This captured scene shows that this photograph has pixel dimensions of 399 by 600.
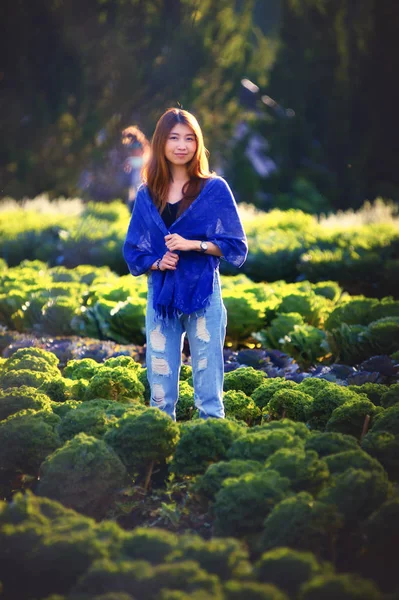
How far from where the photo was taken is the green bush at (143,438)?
3.54 metres

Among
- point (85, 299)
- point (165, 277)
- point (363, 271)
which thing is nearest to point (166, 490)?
point (165, 277)

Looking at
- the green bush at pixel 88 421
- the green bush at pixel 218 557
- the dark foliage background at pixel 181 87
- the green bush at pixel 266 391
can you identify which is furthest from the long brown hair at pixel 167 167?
the dark foliage background at pixel 181 87

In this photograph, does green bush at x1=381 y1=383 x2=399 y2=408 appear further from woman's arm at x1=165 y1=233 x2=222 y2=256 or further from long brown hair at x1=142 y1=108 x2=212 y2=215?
long brown hair at x1=142 y1=108 x2=212 y2=215

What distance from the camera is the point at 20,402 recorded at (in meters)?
4.20

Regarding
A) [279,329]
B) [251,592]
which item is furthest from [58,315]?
[251,592]

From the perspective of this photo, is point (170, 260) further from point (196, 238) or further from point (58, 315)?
point (58, 315)

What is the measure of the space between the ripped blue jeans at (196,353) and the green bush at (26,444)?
571 mm

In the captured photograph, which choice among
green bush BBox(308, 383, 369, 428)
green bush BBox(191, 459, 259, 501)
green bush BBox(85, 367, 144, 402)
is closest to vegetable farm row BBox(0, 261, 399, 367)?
green bush BBox(308, 383, 369, 428)

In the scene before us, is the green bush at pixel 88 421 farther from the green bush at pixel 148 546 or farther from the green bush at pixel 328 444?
the green bush at pixel 148 546

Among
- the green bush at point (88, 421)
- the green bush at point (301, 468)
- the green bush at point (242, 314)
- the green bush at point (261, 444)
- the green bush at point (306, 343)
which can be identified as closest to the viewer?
the green bush at point (301, 468)

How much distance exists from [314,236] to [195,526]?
719 centimetres

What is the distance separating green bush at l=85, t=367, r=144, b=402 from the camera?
457cm

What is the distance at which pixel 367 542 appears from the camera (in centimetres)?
298

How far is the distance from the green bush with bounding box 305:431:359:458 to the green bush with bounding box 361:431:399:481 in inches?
4.1
